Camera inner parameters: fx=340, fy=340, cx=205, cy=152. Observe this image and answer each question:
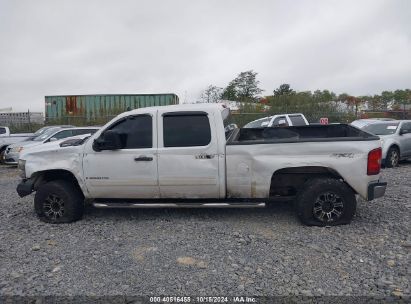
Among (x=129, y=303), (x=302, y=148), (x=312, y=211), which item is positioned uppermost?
(x=302, y=148)

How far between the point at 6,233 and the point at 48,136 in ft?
28.2

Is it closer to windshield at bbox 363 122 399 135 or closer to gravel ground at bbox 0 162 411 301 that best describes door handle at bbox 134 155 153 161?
gravel ground at bbox 0 162 411 301

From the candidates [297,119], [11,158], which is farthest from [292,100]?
[11,158]

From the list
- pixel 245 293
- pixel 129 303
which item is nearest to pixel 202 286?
pixel 245 293

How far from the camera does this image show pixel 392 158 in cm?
1055

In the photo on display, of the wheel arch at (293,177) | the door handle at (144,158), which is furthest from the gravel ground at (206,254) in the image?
the door handle at (144,158)

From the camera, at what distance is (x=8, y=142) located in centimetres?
1369

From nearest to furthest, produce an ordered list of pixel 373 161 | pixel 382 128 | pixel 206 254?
pixel 206 254, pixel 373 161, pixel 382 128

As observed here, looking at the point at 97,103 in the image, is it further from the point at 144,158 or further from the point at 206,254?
the point at 206,254

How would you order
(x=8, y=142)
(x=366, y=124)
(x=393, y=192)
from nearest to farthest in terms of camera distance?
(x=393, y=192)
(x=366, y=124)
(x=8, y=142)

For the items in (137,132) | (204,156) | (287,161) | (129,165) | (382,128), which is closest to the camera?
(287,161)

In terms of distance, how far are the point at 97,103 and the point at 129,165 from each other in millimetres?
21678

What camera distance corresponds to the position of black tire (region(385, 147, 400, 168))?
34.4 feet

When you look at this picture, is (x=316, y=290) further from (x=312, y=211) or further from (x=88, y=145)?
(x=88, y=145)
